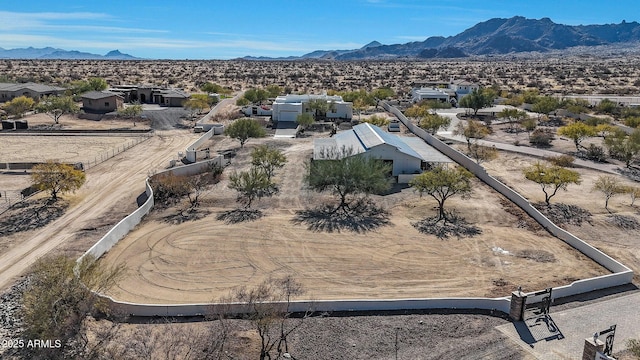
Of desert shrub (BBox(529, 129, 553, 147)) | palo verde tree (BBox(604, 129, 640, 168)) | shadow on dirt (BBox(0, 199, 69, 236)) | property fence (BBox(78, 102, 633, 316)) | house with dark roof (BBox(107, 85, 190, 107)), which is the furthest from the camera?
house with dark roof (BBox(107, 85, 190, 107))

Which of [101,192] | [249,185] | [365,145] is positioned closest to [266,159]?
[249,185]

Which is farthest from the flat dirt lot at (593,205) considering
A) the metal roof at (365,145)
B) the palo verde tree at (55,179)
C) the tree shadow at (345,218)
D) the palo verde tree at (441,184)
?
the palo verde tree at (55,179)

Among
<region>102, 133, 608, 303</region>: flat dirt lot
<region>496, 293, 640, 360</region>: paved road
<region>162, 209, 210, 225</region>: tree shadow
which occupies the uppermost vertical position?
<region>162, 209, 210, 225</region>: tree shadow

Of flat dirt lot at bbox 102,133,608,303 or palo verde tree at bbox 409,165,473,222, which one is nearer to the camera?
flat dirt lot at bbox 102,133,608,303

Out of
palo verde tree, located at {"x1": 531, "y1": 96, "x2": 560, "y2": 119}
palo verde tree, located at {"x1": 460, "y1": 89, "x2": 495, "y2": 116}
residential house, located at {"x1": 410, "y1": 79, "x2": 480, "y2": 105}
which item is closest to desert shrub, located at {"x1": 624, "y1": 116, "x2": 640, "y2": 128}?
palo verde tree, located at {"x1": 531, "y1": 96, "x2": 560, "y2": 119}

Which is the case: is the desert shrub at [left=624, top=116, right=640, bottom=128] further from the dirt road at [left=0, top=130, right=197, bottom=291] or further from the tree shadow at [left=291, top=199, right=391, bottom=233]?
the dirt road at [left=0, top=130, right=197, bottom=291]

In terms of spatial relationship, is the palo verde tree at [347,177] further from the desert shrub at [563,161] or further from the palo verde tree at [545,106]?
the palo verde tree at [545,106]

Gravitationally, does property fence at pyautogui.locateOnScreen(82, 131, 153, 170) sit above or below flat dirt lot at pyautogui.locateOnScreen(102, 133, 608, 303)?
above

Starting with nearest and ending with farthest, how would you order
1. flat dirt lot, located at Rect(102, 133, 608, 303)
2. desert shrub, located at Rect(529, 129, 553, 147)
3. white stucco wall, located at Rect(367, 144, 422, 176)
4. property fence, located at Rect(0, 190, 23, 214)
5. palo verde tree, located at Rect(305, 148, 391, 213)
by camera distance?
flat dirt lot, located at Rect(102, 133, 608, 303) → property fence, located at Rect(0, 190, 23, 214) → palo verde tree, located at Rect(305, 148, 391, 213) → white stucco wall, located at Rect(367, 144, 422, 176) → desert shrub, located at Rect(529, 129, 553, 147)
